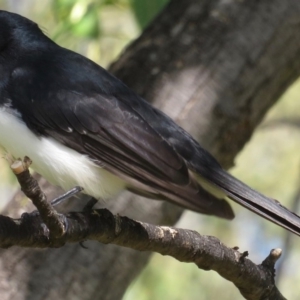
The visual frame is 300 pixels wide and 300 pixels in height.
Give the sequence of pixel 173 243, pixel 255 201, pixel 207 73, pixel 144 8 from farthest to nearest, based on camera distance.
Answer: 1. pixel 207 73
2. pixel 144 8
3. pixel 255 201
4. pixel 173 243

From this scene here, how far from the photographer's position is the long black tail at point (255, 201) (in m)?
2.54

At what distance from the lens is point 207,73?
370 cm

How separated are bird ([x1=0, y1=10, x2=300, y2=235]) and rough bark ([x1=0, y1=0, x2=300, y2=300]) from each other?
60 cm

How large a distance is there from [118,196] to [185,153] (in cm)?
65

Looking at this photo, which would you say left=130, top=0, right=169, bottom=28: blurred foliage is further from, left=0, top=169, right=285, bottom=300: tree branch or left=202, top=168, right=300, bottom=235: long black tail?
left=0, top=169, right=285, bottom=300: tree branch

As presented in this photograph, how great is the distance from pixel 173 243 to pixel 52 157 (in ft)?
2.01

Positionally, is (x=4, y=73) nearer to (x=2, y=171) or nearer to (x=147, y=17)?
(x=147, y=17)

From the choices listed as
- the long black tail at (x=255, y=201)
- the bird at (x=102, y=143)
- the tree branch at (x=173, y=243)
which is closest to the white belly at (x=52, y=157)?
the bird at (x=102, y=143)

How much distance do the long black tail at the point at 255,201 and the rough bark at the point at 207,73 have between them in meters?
0.73

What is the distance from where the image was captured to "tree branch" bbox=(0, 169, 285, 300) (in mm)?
2367

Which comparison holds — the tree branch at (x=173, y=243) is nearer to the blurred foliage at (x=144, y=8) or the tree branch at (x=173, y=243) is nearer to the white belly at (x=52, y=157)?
the white belly at (x=52, y=157)

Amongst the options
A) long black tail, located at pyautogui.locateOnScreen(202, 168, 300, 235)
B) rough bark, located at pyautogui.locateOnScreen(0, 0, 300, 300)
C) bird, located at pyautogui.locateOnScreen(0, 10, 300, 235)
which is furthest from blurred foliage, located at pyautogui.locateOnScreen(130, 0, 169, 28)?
long black tail, located at pyautogui.locateOnScreen(202, 168, 300, 235)

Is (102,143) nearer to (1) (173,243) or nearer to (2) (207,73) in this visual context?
(1) (173,243)

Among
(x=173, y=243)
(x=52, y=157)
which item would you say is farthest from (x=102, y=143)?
(x=173, y=243)
